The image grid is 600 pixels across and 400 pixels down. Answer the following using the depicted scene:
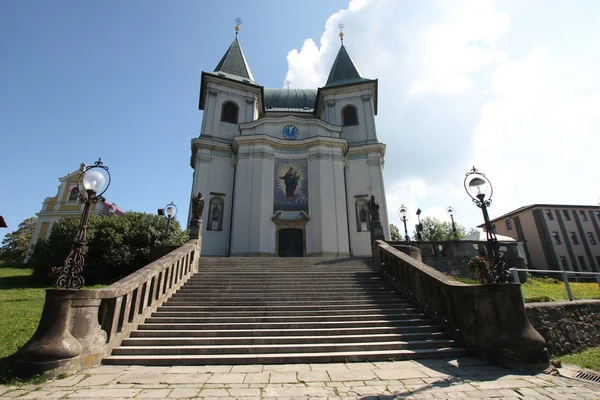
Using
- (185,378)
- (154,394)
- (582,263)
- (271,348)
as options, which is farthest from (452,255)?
(582,263)

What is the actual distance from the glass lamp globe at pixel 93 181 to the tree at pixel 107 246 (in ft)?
32.6

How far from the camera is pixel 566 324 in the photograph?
709cm

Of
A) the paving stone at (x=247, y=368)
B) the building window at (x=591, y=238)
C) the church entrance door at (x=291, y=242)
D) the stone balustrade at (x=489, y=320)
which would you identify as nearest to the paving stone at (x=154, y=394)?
the paving stone at (x=247, y=368)

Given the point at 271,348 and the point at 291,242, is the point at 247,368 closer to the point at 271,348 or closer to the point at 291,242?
the point at 271,348

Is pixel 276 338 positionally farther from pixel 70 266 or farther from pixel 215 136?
pixel 215 136

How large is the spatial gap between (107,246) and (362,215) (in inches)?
659

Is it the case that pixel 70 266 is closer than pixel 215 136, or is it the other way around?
pixel 70 266

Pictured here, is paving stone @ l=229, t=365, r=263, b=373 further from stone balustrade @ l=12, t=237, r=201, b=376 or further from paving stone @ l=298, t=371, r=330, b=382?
stone balustrade @ l=12, t=237, r=201, b=376

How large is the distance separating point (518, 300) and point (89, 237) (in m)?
18.6

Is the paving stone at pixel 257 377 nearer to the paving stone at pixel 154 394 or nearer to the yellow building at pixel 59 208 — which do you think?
the paving stone at pixel 154 394

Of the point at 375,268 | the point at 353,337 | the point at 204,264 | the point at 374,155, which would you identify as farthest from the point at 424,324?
the point at 374,155

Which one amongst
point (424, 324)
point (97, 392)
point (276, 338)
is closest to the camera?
point (97, 392)

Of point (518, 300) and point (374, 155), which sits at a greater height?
point (374, 155)

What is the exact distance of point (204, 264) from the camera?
12148mm
